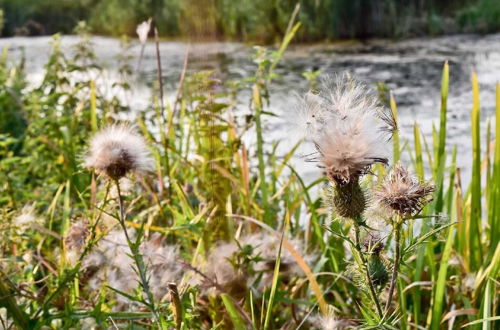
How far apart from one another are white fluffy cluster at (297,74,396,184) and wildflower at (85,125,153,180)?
31cm

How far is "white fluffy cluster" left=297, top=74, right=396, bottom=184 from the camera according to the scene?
65 cm

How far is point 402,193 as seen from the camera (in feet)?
2.25

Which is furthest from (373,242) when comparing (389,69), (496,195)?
(389,69)

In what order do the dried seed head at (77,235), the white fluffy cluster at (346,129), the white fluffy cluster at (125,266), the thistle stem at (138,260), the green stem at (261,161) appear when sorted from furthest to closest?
the green stem at (261,161)
the white fluffy cluster at (125,266)
the dried seed head at (77,235)
the thistle stem at (138,260)
the white fluffy cluster at (346,129)

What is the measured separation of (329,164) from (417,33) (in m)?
5.65

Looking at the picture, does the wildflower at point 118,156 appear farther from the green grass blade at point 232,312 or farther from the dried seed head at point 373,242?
A: the dried seed head at point 373,242

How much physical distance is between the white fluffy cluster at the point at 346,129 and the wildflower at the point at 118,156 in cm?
31

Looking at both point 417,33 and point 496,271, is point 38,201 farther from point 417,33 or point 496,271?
point 417,33

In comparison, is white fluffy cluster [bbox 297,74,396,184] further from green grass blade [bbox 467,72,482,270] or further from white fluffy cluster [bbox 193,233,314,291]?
green grass blade [bbox 467,72,482,270]

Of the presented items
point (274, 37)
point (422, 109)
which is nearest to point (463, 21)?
point (274, 37)

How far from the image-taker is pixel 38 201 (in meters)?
1.92

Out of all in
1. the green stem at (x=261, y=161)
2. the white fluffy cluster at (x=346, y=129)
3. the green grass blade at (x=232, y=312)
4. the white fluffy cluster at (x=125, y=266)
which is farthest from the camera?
the green stem at (x=261, y=161)

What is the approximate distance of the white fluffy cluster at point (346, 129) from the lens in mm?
650

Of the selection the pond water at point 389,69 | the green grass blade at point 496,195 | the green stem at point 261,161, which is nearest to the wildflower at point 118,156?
the green stem at point 261,161
